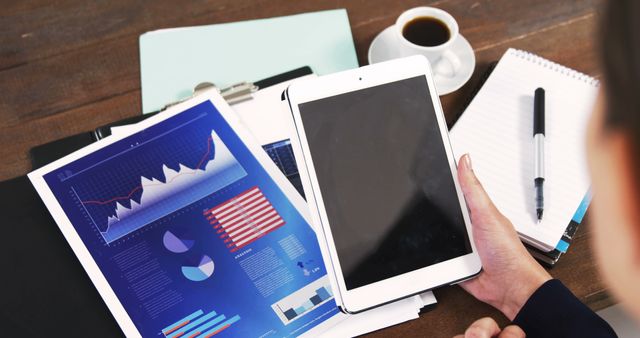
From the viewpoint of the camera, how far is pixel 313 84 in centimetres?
68

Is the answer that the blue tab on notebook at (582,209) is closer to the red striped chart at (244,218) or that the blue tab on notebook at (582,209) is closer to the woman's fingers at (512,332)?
the woman's fingers at (512,332)

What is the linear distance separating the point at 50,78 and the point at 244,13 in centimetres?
32

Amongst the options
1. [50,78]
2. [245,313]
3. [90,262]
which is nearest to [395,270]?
[245,313]

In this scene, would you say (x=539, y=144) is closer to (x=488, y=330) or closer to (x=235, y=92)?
(x=488, y=330)

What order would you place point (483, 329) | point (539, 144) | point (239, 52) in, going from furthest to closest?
point (239, 52)
point (539, 144)
point (483, 329)

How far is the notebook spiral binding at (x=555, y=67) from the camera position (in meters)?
0.79

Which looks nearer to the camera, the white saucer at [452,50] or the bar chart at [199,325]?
the bar chart at [199,325]

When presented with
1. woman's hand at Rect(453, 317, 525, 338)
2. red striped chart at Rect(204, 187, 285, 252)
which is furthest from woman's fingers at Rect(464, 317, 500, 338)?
red striped chart at Rect(204, 187, 285, 252)

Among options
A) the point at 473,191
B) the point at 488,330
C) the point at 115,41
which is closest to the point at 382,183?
the point at 473,191

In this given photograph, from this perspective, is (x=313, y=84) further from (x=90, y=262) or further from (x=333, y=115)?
(x=90, y=262)

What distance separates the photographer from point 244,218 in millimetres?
709

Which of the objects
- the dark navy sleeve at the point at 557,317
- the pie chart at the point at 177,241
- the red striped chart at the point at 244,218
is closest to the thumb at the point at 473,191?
the dark navy sleeve at the point at 557,317

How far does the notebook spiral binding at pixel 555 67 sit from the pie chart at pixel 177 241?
21.4 inches

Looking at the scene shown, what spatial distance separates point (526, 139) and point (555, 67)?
0.44 feet
